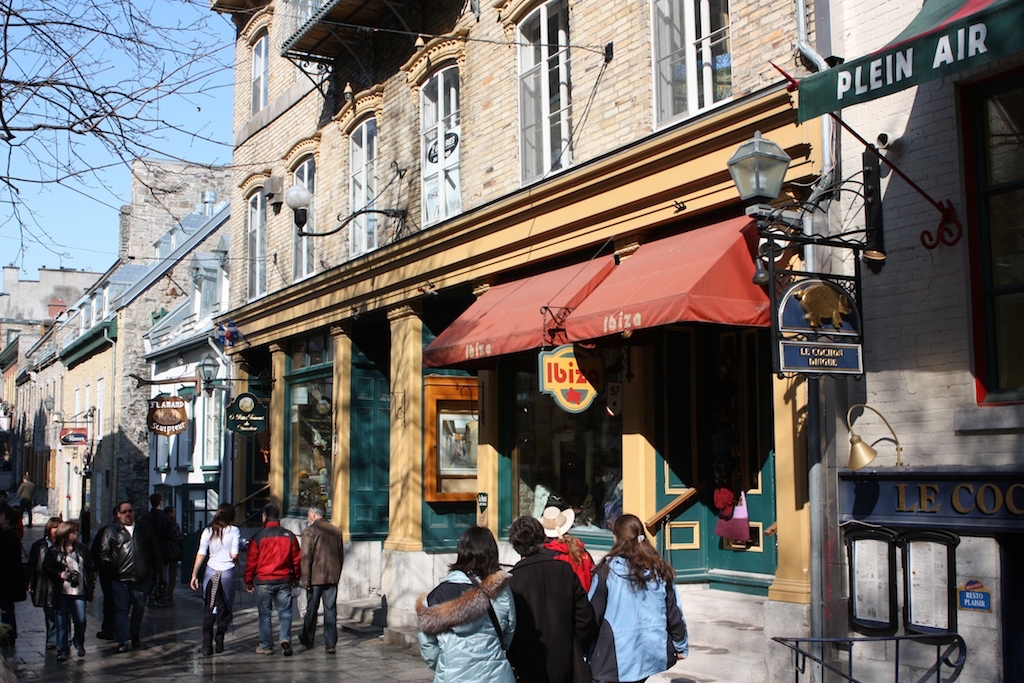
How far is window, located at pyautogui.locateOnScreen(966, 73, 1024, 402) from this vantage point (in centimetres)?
755

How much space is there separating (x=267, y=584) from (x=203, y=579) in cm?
97

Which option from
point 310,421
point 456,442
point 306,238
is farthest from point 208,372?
point 456,442

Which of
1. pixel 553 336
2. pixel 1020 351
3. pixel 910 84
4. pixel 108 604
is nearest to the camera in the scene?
pixel 910 84

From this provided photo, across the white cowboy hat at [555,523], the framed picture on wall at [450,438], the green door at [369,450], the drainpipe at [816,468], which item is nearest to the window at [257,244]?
the green door at [369,450]

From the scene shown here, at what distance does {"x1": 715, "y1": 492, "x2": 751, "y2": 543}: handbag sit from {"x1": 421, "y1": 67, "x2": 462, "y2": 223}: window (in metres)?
5.64

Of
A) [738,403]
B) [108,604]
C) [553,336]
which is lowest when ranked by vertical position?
[108,604]

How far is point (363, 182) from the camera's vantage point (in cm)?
1686

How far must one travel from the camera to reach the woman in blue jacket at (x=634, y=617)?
22.1 ft

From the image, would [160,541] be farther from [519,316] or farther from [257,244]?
[519,316]

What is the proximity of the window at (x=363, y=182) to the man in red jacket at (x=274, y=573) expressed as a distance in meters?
5.36

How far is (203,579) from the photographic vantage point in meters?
12.7

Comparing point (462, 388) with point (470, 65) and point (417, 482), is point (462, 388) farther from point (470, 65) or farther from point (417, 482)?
point (470, 65)

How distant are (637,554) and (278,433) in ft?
45.3

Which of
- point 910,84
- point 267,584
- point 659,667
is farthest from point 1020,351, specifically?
point 267,584
